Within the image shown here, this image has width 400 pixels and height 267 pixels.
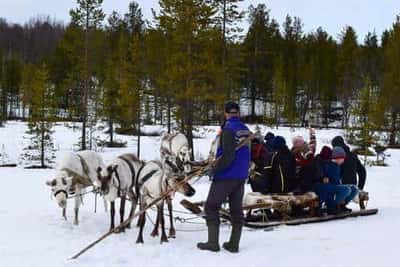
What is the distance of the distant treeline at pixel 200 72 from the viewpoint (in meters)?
26.6

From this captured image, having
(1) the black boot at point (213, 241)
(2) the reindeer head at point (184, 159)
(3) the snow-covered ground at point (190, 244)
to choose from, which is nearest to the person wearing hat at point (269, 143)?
(2) the reindeer head at point (184, 159)

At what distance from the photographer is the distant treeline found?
26.6m

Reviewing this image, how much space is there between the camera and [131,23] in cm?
6078

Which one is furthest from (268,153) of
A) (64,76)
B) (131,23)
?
(131,23)

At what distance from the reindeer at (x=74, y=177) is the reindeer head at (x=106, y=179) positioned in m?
0.79

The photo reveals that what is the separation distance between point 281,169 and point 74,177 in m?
3.90

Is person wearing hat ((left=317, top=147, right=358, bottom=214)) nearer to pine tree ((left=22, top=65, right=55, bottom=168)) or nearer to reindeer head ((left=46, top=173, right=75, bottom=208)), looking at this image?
reindeer head ((left=46, top=173, right=75, bottom=208))

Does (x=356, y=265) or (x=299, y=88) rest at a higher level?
(x=299, y=88)

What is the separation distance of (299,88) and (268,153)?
47.1 m

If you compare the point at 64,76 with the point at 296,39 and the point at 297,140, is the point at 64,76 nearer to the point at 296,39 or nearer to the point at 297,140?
the point at 296,39

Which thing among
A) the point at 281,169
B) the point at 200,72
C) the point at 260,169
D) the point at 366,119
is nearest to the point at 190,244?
the point at 281,169

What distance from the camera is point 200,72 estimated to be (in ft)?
86.2

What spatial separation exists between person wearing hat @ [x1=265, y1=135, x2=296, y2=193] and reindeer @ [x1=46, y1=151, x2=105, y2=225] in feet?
11.2

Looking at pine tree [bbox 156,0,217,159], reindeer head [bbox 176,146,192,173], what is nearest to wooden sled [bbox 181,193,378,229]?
reindeer head [bbox 176,146,192,173]
